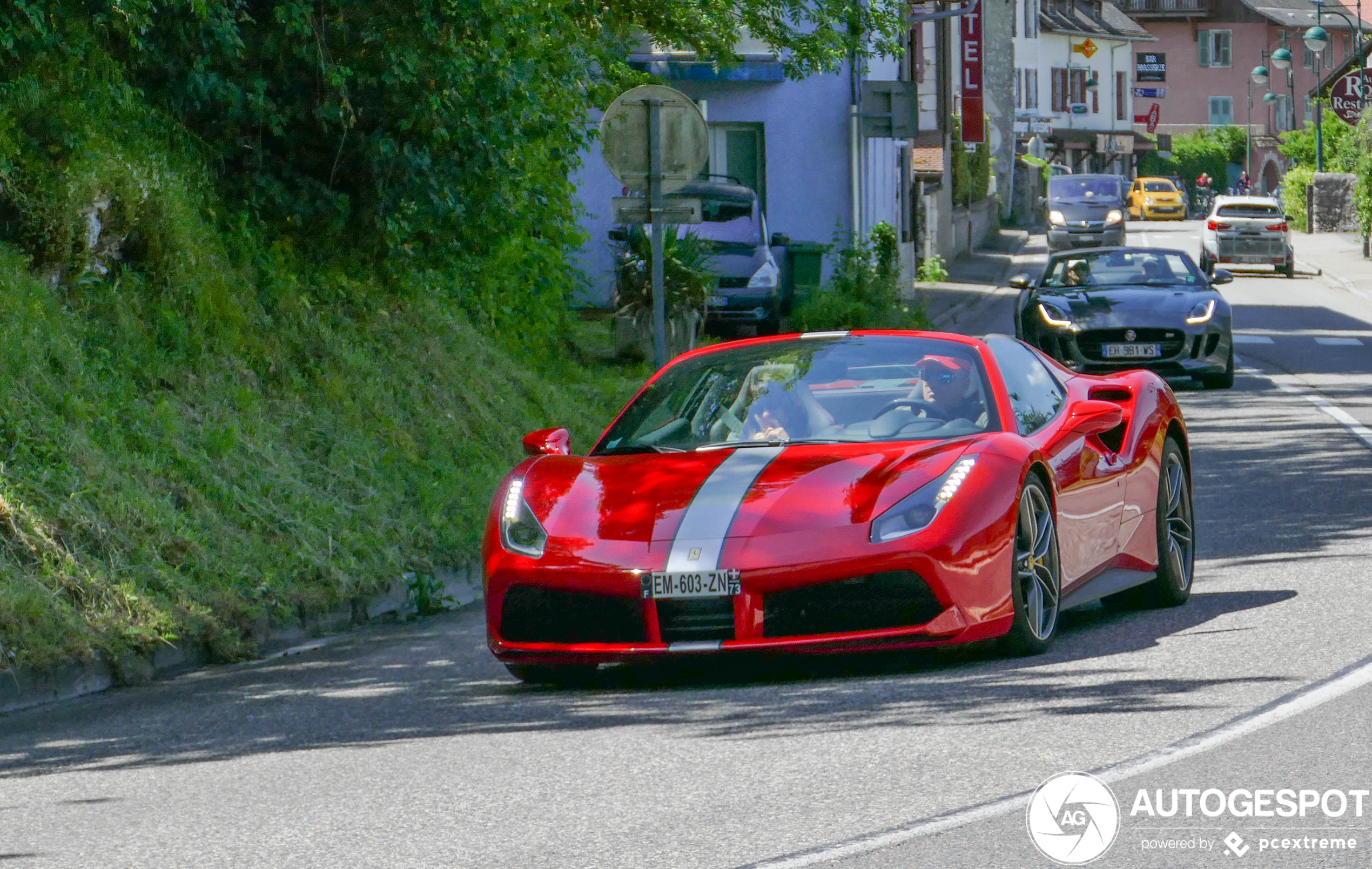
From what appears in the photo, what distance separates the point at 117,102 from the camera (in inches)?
475

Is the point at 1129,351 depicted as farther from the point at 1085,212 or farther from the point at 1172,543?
the point at 1085,212

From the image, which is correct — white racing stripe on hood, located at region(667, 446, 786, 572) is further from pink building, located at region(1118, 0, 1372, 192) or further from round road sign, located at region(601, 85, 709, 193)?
pink building, located at region(1118, 0, 1372, 192)

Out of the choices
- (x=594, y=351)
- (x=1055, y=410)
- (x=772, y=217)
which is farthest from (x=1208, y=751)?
(x=772, y=217)

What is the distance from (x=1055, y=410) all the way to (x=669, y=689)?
7.15 ft

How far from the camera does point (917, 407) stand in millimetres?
7867

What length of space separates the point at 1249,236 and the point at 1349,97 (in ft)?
30.7

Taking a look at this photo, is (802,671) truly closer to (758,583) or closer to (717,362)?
(758,583)

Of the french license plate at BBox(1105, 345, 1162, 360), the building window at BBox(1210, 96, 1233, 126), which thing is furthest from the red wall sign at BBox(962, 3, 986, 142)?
the building window at BBox(1210, 96, 1233, 126)

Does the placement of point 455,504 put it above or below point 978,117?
below

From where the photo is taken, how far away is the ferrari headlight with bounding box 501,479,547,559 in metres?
7.23

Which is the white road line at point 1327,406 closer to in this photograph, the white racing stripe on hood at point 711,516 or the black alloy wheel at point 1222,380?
the black alloy wheel at point 1222,380

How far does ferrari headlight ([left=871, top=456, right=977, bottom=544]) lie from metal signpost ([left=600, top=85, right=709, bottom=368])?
6.72 m

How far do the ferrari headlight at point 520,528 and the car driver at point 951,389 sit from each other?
1648mm

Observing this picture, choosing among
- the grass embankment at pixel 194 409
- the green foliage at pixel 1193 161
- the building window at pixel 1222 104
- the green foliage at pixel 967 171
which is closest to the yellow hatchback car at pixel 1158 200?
the green foliage at pixel 967 171
